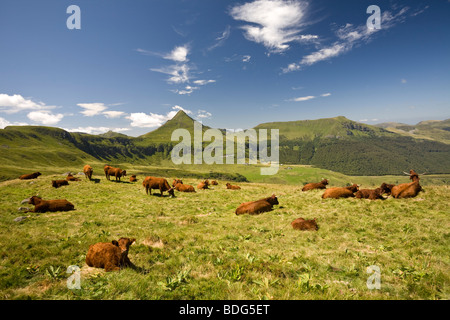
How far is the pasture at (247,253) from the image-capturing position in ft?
18.4

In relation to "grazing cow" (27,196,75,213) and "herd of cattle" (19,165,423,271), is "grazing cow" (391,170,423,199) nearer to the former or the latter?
"herd of cattle" (19,165,423,271)

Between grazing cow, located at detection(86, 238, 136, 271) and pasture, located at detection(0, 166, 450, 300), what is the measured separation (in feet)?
1.02

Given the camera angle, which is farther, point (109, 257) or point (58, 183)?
point (58, 183)

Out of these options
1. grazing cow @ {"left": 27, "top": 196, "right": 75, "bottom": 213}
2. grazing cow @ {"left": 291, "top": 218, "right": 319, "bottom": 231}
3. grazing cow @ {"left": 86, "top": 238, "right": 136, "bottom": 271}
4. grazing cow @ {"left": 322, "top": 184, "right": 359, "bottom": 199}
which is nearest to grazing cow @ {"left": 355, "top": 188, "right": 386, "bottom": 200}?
grazing cow @ {"left": 322, "top": 184, "right": 359, "bottom": 199}

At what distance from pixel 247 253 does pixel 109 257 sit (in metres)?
5.74

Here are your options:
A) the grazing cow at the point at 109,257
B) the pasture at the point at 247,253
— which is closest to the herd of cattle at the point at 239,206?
the grazing cow at the point at 109,257

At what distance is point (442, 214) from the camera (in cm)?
1154

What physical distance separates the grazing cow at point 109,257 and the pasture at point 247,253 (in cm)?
31

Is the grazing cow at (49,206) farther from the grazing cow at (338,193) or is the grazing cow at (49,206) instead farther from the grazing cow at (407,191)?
the grazing cow at (407,191)

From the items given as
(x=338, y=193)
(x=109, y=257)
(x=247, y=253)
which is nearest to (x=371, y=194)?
(x=338, y=193)

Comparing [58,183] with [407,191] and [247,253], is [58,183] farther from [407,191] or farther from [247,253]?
[407,191]

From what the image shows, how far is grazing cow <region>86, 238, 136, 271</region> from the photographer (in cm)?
741

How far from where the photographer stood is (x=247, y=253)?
27.1 ft
